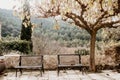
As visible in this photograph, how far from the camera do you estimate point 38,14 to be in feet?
57.3

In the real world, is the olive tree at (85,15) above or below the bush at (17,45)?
above

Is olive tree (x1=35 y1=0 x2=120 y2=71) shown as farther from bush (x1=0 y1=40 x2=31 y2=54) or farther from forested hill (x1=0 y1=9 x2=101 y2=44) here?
bush (x1=0 y1=40 x2=31 y2=54)

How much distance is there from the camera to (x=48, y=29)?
42062 mm

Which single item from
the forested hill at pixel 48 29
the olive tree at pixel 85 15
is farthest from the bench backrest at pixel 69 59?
the forested hill at pixel 48 29

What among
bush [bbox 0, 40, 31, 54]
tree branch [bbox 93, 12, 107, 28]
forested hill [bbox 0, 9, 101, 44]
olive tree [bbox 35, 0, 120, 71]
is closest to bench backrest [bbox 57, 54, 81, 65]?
olive tree [bbox 35, 0, 120, 71]

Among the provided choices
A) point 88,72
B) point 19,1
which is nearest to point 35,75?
point 88,72

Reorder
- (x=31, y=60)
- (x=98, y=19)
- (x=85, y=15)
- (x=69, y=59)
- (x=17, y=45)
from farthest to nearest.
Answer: (x=17, y=45) → (x=69, y=59) → (x=31, y=60) → (x=85, y=15) → (x=98, y=19)

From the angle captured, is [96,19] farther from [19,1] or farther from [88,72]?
[19,1]

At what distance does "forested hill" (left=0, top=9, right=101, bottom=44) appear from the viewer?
38.2 meters

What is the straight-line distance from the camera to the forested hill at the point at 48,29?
38250mm

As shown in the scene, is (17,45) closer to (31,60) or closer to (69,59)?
(31,60)

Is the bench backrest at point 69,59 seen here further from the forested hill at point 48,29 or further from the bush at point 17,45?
the bush at point 17,45

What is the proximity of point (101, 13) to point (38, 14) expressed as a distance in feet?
11.2

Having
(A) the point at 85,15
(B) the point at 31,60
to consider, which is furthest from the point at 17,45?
(A) the point at 85,15
